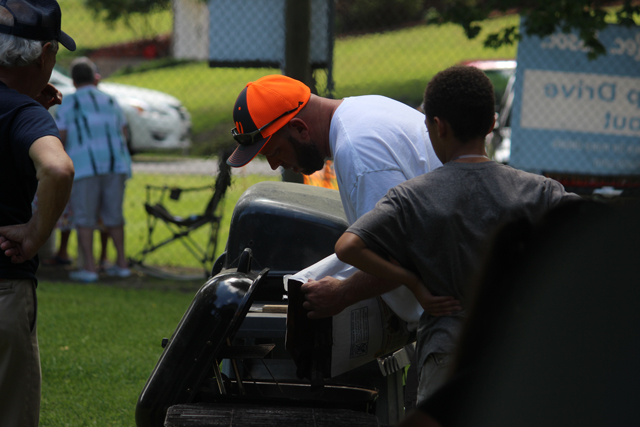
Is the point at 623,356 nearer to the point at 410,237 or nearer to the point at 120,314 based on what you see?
the point at 410,237

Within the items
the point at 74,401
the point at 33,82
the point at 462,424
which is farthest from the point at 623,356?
the point at 74,401

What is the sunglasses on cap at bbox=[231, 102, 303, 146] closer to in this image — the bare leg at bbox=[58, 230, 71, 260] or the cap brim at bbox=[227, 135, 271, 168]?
the cap brim at bbox=[227, 135, 271, 168]

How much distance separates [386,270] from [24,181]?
116 cm

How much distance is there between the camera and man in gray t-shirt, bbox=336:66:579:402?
6.56 feet

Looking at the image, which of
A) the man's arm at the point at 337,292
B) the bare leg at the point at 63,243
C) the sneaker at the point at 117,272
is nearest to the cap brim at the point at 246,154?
the man's arm at the point at 337,292

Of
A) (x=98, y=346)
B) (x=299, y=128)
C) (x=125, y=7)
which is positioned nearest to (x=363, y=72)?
(x=125, y=7)

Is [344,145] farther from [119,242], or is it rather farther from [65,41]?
[119,242]

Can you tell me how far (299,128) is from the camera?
2748 mm

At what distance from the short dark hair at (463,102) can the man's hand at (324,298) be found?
0.63m

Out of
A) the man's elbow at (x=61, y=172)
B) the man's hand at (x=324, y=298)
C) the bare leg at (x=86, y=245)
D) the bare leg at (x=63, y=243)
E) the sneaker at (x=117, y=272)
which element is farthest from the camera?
the bare leg at (x=63, y=243)

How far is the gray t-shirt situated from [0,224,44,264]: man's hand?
98cm

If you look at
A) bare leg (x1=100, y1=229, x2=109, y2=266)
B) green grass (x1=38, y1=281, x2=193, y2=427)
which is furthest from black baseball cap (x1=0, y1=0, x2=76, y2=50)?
bare leg (x1=100, y1=229, x2=109, y2=266)

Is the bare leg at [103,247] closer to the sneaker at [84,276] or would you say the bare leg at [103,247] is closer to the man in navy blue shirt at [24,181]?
the sneaker at [84,276]

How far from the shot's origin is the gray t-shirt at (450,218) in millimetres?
1995
